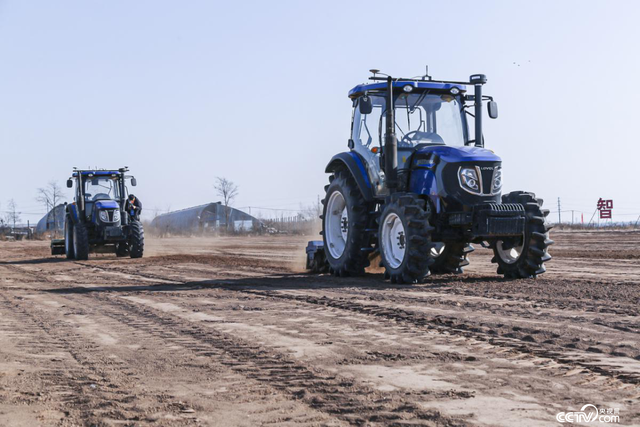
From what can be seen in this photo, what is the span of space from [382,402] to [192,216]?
185 ft

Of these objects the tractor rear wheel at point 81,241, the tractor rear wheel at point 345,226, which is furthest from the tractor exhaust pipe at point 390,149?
the tractor rear wheel at point 81,241

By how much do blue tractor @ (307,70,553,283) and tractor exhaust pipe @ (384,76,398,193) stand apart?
0.01 meters

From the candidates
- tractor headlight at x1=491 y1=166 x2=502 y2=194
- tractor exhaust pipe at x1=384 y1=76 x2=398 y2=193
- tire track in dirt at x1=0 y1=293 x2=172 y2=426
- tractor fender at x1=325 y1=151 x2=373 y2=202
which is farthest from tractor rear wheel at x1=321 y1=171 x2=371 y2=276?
tire track in dirt at x1=0 y1=293 x2=172 y2=426

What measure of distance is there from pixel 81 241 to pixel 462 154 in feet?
42.5

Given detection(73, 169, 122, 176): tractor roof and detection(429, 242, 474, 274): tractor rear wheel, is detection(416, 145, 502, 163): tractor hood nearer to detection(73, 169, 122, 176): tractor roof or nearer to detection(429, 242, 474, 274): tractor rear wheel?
detection(429, 242, 474, 274): tractor rear wheel

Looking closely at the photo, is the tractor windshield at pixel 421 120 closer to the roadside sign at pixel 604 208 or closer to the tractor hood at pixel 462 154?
the tractor hood at pixel 462 154

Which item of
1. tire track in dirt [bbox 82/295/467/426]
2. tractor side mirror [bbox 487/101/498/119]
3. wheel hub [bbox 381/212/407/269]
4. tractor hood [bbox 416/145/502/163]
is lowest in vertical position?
tire track in dirt [bbox 82/295/467/426]

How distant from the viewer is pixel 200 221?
5666 centimetres

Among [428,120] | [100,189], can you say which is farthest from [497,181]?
[100,189]

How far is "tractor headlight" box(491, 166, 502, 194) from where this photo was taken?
10.3 metres

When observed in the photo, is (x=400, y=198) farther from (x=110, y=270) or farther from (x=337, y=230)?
(x=110, y=270)

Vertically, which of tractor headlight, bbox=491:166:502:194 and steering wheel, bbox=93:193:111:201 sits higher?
steering wheel, bbox=93:193:111:201

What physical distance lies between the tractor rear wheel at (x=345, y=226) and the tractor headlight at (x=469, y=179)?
1936 millimetres

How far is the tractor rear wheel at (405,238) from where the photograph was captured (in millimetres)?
9938
